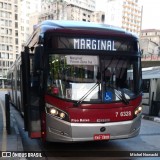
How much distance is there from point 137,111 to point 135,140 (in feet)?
7.22

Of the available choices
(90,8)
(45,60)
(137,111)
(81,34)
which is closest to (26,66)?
(45,60)

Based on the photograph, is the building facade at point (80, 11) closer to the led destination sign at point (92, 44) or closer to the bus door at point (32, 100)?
the bus door at point (32, 100)

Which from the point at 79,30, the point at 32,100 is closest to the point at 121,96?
the point at 79,30

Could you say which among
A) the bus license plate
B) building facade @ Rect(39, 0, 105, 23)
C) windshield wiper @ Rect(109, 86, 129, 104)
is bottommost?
the bus license plate

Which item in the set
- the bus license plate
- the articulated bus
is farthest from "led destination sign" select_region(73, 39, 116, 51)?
the bus license plate

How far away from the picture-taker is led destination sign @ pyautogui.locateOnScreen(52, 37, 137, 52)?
682 centimetres

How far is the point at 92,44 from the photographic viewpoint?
6910 millimetres

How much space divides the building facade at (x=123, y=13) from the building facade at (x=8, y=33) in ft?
140

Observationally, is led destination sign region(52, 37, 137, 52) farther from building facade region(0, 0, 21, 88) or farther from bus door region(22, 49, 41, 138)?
building facade region(0, 0, 21, 88)

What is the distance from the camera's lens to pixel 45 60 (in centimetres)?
674

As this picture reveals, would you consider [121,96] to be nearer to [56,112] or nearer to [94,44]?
[94,44]

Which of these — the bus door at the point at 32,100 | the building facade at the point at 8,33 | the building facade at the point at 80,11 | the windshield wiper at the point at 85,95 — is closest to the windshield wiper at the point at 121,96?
the windshield wiper at the point at 85,95

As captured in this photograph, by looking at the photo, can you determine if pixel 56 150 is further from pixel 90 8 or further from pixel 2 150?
pixel 90 8

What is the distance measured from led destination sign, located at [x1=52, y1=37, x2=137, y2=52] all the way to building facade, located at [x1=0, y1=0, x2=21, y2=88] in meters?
95.1
